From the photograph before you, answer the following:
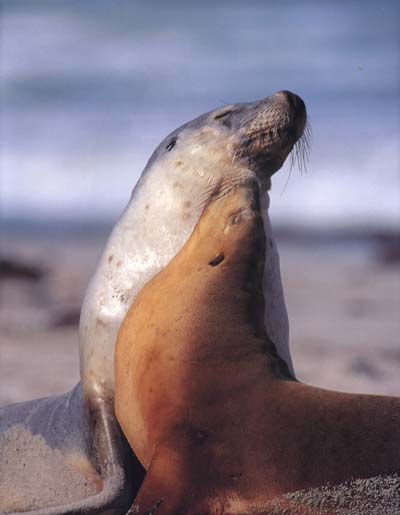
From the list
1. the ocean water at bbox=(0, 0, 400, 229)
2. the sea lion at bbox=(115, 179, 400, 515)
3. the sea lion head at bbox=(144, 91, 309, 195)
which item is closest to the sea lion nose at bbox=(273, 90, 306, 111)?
the sea lion head at bbox=(144, 91, 309, 195)

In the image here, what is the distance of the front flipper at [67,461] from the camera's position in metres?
3.33

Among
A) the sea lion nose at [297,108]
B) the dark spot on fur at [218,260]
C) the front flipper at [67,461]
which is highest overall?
the sea lion nose at [297,108]

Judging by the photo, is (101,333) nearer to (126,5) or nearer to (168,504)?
(168,504)

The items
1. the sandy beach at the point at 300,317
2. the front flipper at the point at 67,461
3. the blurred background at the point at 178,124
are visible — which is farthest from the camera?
the blurred background at the point at 178,124

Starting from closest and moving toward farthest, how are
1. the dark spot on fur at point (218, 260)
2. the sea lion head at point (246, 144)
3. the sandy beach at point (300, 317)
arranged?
the dark spot on fur at point (218, 260) → the sea lion head at point (246, 144) → the sandy beach at point (300, 317)

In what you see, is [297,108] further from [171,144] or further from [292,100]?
[171,144]

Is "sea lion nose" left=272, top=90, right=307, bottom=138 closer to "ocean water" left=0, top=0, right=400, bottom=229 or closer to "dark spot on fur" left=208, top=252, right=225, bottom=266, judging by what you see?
"dark spot on fur" left=208, top=252, right=225, bottom=266

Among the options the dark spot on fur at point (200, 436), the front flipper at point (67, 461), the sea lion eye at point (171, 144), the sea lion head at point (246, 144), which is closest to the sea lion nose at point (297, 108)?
the sea lion head at point (246, 144)

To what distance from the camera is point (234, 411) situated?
9.14 ft

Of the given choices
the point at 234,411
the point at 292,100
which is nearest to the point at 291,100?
the point at 292,100

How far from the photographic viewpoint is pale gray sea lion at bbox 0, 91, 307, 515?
11.3ft

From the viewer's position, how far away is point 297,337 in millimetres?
7605

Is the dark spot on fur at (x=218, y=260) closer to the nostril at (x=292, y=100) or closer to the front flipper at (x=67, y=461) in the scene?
the front flipper at (x=67, y=461)

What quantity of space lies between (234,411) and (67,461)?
3.56ft
